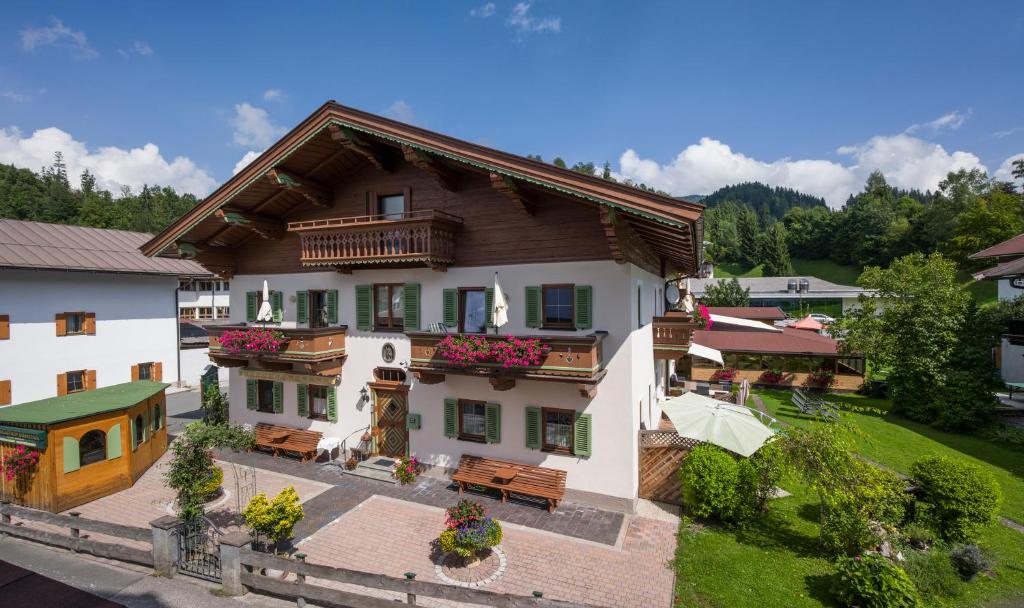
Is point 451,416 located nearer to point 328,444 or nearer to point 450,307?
point 450,307

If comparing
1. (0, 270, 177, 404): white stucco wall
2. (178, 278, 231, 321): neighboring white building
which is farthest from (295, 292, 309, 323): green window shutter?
(178, 278, 231, 321): neighboring white building

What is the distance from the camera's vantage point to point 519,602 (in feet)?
21.9

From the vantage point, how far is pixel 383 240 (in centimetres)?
1383

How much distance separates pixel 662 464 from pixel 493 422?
4931mm

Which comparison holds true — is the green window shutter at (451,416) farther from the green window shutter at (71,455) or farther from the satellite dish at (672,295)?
the satellite dish at (672,295)

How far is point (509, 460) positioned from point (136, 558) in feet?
27.6

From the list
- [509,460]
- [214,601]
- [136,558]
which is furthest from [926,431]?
[136,558]

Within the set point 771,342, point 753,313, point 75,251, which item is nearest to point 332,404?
point 75,251

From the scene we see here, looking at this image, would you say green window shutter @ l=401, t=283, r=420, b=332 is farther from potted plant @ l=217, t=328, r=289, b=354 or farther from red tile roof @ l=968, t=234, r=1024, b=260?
red tile roof @ l=968, t=234, r=1024, b=260

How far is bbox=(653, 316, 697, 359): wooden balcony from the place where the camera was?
53.2ft

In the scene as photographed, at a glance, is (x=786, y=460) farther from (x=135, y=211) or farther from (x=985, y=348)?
(x=135, y=211)

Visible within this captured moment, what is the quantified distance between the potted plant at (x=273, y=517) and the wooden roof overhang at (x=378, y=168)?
887cm

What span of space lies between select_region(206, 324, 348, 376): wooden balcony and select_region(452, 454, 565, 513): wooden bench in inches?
227

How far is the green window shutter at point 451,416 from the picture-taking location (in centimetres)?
1398
